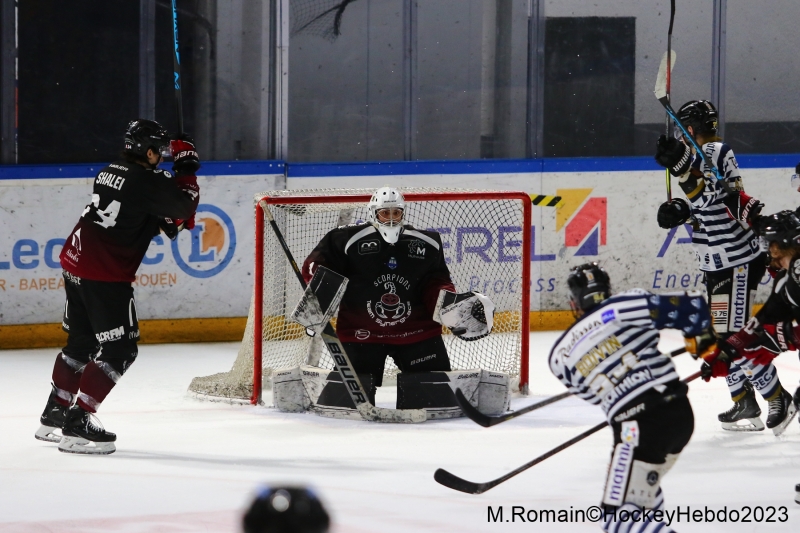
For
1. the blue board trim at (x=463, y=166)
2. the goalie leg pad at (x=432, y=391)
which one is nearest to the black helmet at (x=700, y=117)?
the goalie leg pad at (x=432, y=391)

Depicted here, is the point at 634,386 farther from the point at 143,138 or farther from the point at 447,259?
the point at 447,259

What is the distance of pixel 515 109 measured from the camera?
24.3ft

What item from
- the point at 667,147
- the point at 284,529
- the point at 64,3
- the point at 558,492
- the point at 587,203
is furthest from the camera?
the point at 587,203

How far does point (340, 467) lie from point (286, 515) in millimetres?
1107

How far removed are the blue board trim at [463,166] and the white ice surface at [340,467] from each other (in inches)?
66.9

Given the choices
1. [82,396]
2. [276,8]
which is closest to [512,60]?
[276,8]

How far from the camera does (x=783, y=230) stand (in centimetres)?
386

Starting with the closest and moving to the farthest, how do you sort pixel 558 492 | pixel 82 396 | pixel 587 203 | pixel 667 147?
pixel 558 492 < pixel 82 396 < pixel 667 147 < pixel 587 203

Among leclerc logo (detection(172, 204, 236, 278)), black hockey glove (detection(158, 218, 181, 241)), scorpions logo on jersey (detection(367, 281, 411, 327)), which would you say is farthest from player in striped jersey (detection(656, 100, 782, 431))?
leclerc logo (detection(172, 204, 236, 278))

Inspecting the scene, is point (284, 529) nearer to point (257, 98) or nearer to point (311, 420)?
point (311, 420)

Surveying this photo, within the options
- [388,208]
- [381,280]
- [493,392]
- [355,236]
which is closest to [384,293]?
[381,280]

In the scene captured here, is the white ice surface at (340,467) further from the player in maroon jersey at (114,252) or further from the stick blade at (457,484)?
the player in maroon jersey at (114,252)

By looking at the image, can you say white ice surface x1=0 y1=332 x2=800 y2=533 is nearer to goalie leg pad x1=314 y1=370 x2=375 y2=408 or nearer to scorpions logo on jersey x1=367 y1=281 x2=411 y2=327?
goalie leg pad x1=314 y1=370 x2=375 y2=408

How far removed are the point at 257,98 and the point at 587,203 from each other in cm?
216
